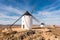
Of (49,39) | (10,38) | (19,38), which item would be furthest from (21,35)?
(49,39)

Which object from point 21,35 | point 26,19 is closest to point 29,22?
point 26,19

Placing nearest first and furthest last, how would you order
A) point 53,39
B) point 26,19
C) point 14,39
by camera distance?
point 53,39 < point 14,39 < point 26,19

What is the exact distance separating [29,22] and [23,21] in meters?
2.21

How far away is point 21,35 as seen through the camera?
25812 mm

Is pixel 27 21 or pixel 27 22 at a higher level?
pixel 27 21

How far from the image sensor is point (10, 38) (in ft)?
82.5

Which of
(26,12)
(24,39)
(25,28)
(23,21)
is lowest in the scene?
(24,39)

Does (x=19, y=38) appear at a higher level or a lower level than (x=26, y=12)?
lower

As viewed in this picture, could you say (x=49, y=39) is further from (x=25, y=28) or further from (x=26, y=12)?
(x=26, y=12)

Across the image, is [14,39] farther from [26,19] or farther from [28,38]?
[26,19]

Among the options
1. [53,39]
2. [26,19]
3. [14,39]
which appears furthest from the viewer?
[26,19]

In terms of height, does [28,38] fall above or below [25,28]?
below

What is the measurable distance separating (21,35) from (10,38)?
9.53 feet

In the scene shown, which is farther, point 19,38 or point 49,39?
point 19,38
